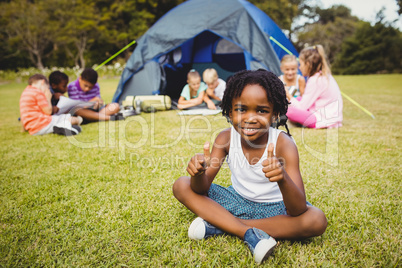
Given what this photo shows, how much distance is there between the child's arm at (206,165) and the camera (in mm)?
1143

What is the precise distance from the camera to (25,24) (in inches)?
650

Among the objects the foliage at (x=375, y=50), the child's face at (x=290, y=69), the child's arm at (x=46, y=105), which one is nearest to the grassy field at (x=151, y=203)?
the child's arm at (x=46, y=105)

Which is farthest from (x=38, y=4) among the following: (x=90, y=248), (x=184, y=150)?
(x=90, y=248)

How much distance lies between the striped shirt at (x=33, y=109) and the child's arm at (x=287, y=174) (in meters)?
3.25

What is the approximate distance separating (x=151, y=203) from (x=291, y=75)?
10.6 ft

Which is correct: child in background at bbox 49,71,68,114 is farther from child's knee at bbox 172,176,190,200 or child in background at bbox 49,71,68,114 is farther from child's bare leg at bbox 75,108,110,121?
child's knee at bbox 172,176,190,200

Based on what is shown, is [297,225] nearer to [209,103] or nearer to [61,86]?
[209,103]

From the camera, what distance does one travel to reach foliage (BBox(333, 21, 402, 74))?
746 inches

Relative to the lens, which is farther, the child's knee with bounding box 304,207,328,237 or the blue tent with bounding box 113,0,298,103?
the blue tent with bounding box 113,0,298,103

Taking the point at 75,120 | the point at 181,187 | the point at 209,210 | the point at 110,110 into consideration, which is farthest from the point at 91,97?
the point at 209,210

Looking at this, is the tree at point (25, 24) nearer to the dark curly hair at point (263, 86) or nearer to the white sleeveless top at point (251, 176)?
the dark curly hair at point (263, 86)

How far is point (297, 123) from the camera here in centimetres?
362

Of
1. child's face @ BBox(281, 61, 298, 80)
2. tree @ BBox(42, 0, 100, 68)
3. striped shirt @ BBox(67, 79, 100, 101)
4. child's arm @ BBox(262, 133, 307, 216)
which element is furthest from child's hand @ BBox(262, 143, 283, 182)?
tree @ BBox(42, 0, 100, 68)

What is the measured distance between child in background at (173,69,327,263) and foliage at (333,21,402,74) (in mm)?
21560
